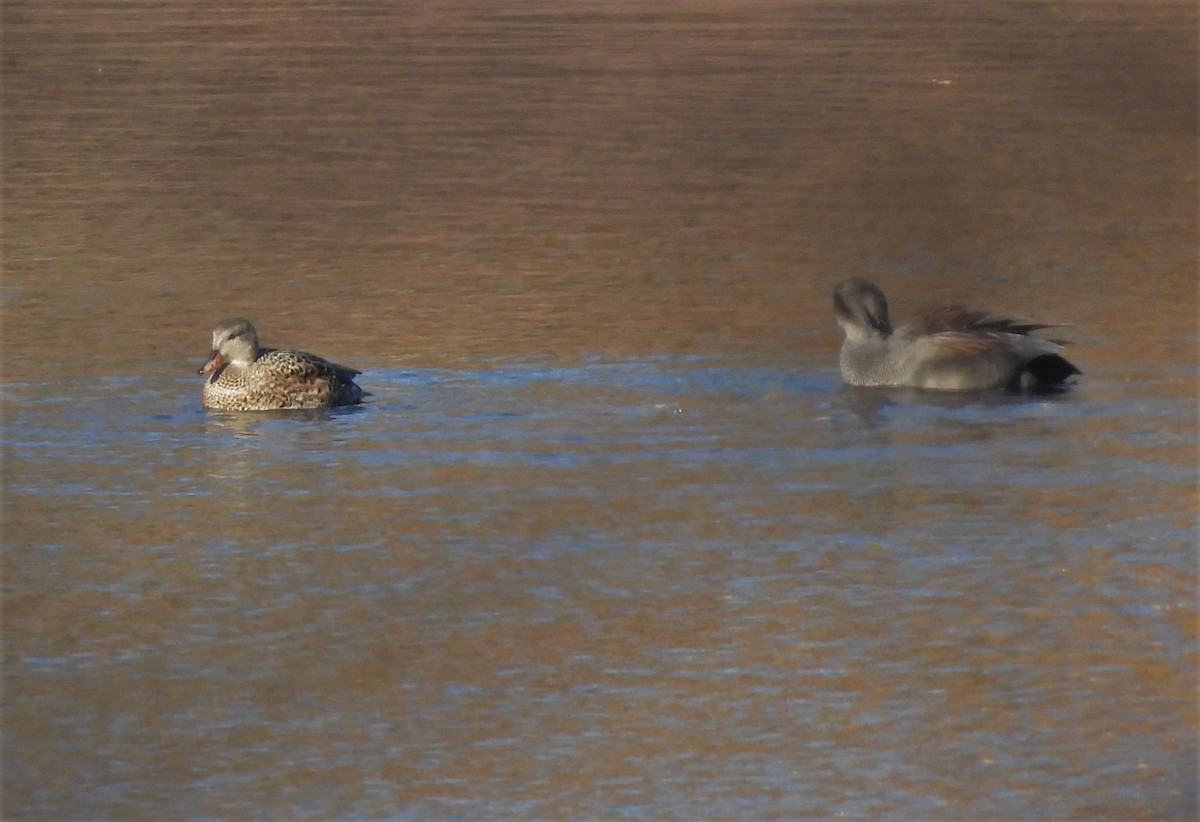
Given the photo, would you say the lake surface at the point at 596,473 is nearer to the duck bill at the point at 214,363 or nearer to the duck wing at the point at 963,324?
the duck bill at the point at 214,363

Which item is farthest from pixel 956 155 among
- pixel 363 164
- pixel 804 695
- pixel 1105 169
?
pixel 804 695

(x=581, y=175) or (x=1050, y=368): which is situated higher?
(x=581, y=175)

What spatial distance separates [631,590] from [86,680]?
165cm

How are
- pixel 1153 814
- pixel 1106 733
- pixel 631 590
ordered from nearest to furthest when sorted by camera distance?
pixel 1153 814 → pixel 1106 733 → pixel 631 590

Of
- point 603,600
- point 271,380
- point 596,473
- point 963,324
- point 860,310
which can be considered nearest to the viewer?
point 603,600

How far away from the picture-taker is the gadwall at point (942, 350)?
10.5 metres

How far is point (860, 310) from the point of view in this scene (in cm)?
1089

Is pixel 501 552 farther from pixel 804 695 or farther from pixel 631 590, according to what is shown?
pixel 804 695

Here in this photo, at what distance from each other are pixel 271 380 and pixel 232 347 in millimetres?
251

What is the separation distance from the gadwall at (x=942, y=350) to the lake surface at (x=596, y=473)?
150mm

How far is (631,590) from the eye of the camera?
758 cm

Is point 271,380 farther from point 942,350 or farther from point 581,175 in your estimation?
point 581,175

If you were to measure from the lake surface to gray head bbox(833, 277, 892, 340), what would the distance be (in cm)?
26

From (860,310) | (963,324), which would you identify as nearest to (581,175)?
(860,310)
